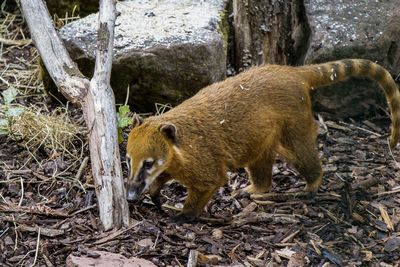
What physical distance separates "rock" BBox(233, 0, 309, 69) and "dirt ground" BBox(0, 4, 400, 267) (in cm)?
93

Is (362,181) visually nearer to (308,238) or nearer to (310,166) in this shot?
(310,166)

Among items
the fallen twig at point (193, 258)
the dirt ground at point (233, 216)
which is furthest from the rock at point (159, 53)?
the fallen twig at point (193, 258)

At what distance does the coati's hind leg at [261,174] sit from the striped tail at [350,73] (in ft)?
2.40

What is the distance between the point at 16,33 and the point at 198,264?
15.6 feet

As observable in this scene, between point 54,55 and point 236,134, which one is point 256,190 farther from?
point 54,55

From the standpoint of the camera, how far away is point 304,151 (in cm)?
657

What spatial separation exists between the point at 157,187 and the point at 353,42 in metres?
2.70

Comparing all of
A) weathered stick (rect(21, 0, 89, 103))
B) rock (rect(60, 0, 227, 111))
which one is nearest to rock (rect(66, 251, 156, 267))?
weathered stick (rect(21, 0, 89, 103))

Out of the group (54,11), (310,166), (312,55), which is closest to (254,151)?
(310,166)

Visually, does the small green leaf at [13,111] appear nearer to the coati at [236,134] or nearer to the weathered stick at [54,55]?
the weathered stick at [54,55]

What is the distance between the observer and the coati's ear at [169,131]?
601cm

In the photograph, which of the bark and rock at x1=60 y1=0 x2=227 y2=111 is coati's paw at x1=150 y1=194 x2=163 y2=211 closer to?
the bark

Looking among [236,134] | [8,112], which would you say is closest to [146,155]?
[236,134]

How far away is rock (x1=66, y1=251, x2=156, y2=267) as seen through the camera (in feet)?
17.3
